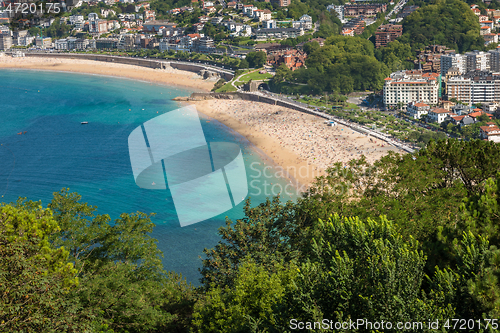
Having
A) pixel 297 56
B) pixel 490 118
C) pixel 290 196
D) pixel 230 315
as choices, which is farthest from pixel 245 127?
pixel 230 315

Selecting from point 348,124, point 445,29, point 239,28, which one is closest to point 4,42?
point 239,28

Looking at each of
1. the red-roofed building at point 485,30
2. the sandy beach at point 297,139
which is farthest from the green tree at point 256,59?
the red-roofed building at point 485,30

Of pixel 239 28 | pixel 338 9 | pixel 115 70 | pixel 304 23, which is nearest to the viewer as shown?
pixel 115 70

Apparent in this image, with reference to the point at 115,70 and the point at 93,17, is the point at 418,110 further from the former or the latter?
the point at 93,17

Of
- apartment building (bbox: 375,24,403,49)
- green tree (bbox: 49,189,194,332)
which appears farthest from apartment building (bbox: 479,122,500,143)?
apartment building (bbox: 375,24,403,49)

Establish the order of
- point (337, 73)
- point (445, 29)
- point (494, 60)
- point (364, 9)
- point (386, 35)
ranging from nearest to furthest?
point (337, 73) → point (494, 60) → point (445, 29) → point (386, 35) → point (364, 9)

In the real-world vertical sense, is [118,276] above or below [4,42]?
below

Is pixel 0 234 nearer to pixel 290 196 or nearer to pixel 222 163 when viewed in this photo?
pixel 290 196
